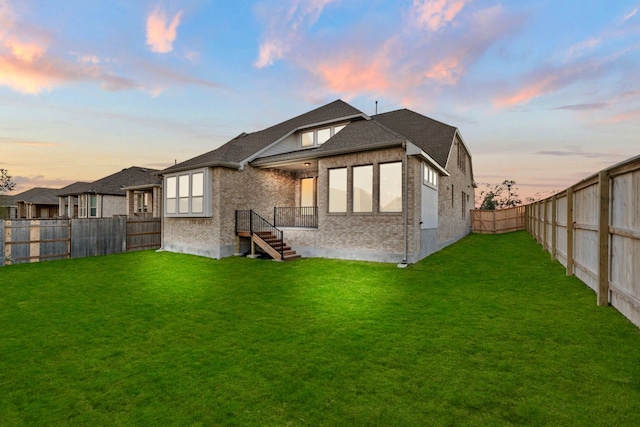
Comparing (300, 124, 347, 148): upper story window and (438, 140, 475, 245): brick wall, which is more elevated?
(300, 124, 347, 148): upper story window

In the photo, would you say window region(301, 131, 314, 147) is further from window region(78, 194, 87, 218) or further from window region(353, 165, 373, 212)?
window region(78, 194, 87, 218)

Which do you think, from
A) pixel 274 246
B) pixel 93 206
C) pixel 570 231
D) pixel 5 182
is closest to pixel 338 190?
pixel 274 246

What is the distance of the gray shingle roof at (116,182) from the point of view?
28.2 metres

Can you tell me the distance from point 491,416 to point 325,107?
720 inches

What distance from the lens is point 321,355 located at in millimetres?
4312

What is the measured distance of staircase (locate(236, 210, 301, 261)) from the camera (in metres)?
13.5

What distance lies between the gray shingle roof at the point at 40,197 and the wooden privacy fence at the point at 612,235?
49.1 meters

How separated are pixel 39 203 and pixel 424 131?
1908 inches

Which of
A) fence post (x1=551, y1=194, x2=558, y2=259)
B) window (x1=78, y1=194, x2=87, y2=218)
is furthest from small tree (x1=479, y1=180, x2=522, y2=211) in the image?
window (x1=78, y1=194, x2=87, y2=218)

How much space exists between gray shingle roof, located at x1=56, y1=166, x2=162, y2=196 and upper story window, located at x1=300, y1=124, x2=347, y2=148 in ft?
54.5

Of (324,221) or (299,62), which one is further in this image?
(299,62)

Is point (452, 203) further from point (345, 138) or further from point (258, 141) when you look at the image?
point (258, 141)

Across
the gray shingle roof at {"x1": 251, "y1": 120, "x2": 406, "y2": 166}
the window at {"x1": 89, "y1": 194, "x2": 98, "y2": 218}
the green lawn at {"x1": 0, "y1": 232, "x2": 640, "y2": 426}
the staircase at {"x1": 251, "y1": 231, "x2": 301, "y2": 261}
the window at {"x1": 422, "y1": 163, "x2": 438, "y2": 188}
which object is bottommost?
the green lawn at {"x1": 0, "y1": 232, "x2": 640, "y2": 426}

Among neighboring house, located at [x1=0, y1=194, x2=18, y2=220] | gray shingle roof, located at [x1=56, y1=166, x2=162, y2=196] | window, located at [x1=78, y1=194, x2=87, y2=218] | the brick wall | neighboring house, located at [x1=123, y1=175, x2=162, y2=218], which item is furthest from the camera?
neighboring house, located at [x1=0, y1=194, x2=18, y2=220]
